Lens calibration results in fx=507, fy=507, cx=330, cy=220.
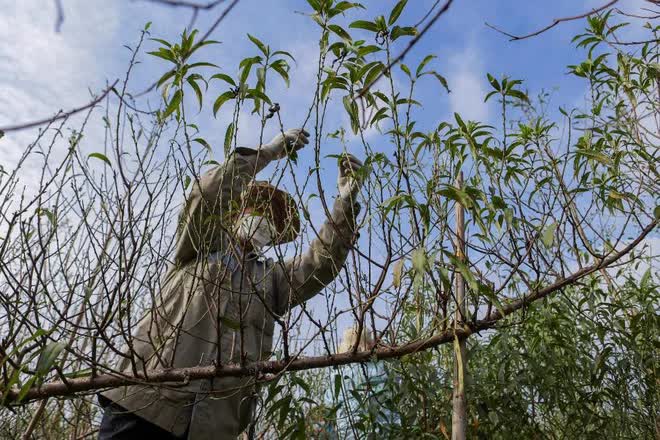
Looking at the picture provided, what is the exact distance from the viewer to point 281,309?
6.91 ft

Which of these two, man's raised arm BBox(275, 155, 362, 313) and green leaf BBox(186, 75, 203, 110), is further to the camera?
man's raised arm BBox(275, 155, 362, 313)

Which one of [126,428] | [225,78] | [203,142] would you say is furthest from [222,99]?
[126,428]

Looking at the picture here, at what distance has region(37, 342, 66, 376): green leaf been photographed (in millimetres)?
958

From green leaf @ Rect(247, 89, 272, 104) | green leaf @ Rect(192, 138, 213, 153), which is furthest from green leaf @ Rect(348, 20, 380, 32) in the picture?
green leaf @ Rect(192, 138, 213, 153)

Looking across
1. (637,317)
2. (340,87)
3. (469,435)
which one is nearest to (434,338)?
(469,435)

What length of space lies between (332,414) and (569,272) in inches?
37.9

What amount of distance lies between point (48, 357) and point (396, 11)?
1095 mm

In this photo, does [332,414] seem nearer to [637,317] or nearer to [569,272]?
[569,272]

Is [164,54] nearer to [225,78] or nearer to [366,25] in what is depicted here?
[225,78]

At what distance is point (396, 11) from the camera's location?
4.15 feet

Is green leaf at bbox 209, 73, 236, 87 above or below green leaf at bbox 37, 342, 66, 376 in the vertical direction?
above

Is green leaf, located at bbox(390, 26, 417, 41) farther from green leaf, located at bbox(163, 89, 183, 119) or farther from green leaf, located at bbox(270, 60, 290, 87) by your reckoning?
green leaf, located at bbox(163, 89, 183, 119)

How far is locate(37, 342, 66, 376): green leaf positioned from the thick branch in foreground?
0.32 m

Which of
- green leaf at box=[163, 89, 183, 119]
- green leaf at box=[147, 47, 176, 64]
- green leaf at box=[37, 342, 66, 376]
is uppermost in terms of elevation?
green leaf at box=[147, 47, 176, 64]
